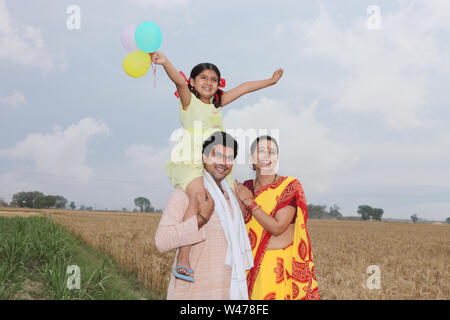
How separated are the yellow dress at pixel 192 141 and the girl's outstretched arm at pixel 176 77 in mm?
60

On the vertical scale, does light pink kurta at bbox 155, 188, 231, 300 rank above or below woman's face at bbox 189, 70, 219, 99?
below

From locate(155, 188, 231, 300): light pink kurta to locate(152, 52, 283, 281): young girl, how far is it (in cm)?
9

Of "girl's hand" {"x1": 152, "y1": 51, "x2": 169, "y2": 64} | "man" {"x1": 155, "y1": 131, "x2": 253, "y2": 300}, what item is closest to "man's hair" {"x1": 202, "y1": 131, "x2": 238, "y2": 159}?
"man" {"x1": 155, "y1": 131, "x2": 253, "y2": 300}

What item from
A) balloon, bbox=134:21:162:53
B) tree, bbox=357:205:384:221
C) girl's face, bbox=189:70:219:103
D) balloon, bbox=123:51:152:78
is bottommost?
tree, bbox=357:205:384:221

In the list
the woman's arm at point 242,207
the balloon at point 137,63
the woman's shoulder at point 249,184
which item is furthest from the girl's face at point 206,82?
the woman's arm at point 242,207

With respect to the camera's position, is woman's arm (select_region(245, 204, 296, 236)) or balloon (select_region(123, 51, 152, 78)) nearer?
woman's arm (select_region(245, 204, 296, 236))

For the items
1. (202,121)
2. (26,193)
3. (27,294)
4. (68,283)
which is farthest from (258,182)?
(26,193)

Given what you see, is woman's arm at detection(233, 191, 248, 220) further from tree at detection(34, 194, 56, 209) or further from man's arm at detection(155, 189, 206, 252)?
tree at detection(34, 194, 56, 209)

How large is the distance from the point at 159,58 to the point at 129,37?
0.67 m

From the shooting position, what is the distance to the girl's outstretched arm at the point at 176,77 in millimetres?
3330

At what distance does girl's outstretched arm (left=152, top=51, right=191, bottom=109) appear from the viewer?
333 centimetres

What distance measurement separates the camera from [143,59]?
3.49 metres

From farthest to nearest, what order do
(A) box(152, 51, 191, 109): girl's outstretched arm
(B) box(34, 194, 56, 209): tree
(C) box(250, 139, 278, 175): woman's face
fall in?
1. (B) box(34, 194, 56, 209): tree
2. (A) box(152, 51, 191, 109): girl's outstretched arm
3. (C) box(250, 139, 278, 175): woman's face
